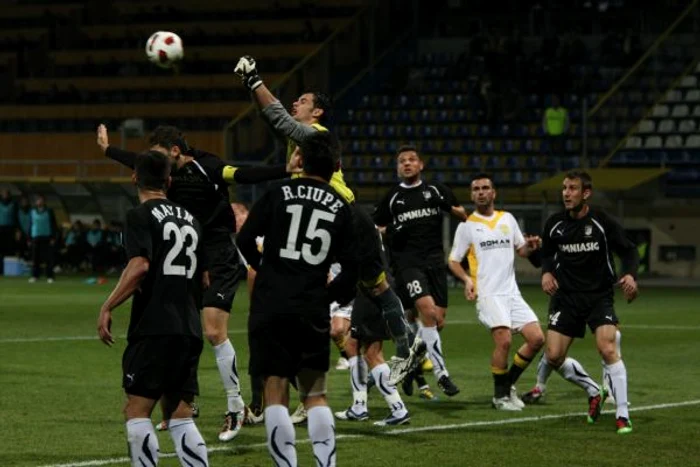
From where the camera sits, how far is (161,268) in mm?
8211

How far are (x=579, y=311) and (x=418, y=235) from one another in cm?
246

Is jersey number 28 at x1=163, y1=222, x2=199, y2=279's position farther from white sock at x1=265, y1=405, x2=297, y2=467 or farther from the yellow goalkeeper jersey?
the yellow goalkeeper jersey

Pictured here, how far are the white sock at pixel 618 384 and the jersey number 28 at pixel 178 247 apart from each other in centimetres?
463

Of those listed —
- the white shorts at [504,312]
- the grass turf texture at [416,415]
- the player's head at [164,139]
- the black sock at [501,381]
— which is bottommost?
the grass turf texture at [416,415]

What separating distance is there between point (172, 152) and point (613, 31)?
33.1m

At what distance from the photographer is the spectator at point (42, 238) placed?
115ft

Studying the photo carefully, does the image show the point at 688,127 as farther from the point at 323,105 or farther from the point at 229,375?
the point at 323,105

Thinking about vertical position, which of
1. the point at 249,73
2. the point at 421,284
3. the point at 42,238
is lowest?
the point at 42,238

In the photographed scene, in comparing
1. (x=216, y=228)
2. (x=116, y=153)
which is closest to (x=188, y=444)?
(x=216, y=228)

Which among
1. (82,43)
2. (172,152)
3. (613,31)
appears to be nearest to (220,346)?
(172,152)

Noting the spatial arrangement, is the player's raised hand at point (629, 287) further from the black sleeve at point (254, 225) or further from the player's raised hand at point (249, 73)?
the black sleeve at point (254, 225)

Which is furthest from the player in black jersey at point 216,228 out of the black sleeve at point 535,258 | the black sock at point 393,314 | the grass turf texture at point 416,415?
the black sleeve at point 535,258

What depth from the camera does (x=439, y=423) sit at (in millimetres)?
12117

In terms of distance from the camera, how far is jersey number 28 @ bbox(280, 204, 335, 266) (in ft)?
26.7
